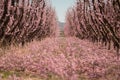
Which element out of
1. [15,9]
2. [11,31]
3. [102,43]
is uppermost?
[15,9]

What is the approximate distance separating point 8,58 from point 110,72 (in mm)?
4339

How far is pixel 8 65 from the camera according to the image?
1073 centimetres

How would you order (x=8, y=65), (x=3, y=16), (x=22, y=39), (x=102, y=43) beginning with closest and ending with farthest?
(x=8, y=65)
(x=3, y=16)
(x=22, y=39)
(x=102, y=43)

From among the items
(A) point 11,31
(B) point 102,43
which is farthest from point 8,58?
(B) point 102,43

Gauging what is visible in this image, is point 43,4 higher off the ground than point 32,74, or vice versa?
point 43,4

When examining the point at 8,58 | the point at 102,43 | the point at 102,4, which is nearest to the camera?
the point at 8,58

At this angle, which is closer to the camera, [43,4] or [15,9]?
[15,9]

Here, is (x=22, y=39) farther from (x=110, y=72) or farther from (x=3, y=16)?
(x=110, y=72)

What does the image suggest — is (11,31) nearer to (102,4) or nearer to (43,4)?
(102,4)

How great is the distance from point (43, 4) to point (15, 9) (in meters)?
10.5

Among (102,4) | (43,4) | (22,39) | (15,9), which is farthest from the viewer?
(43,4)

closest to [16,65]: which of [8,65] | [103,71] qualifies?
[8,65]

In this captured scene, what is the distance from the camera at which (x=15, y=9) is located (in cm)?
1556

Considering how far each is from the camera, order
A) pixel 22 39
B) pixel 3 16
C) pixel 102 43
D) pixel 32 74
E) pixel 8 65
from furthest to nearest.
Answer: pixel 102 43, pixel 22 39, pixel 3 16, pixel 8 65, pixel 32 74
